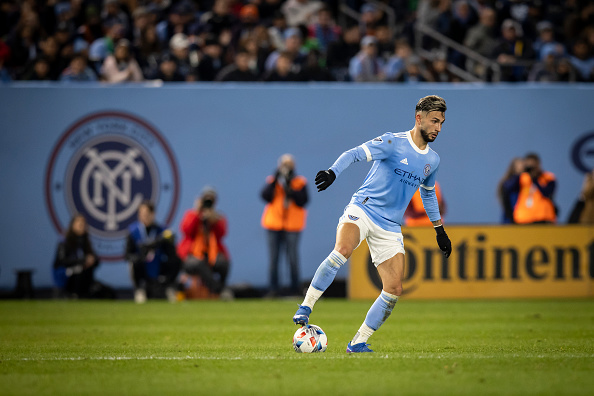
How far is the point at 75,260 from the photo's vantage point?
1645 centimetres

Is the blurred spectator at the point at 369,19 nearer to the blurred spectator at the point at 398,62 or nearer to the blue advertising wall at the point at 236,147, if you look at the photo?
the blurred spectator at the point at 398,62

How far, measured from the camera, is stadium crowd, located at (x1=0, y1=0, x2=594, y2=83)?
1816 cm

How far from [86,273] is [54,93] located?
11.6 feet

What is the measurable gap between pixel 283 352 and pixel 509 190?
931 centimetres

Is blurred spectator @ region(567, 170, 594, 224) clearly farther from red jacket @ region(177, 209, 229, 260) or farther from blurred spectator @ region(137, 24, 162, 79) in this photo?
blurred spectator @ region(137, 24, 162, 79)

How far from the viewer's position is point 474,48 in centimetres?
1942

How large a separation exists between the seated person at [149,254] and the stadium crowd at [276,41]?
3093 millimetres

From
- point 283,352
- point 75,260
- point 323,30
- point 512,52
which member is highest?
point 323,30

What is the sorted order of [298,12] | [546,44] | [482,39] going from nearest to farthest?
1. [482,39]
2. [546,44]
3. [298,12]

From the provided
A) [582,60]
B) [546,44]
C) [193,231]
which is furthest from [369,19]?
[193,231]

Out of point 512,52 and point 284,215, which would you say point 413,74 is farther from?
point 284,215

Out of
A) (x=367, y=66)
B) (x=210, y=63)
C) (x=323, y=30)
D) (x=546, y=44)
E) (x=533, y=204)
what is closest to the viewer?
(x=533, y=204)

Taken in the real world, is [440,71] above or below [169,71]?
above

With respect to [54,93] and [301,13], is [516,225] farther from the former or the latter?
[54,93]
